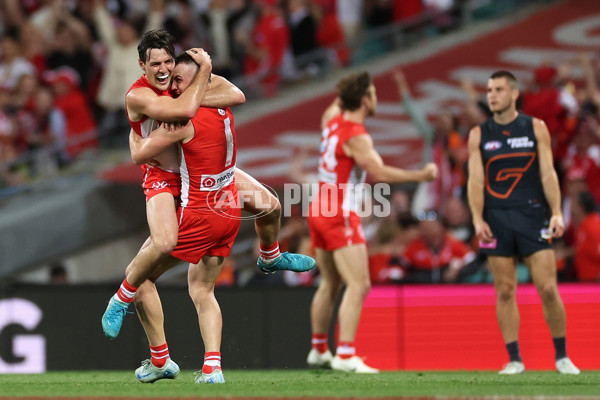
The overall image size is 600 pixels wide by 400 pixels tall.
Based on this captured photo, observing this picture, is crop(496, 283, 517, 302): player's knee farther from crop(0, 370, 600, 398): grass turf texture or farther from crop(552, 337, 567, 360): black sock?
crop(0, 370, 600, 398): grass turf texture

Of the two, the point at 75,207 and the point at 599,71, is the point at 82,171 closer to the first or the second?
the point at 75,207

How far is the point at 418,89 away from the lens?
52.7ft

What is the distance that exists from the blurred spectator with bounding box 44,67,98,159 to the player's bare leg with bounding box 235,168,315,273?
8041 millimetres

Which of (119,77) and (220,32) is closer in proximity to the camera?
(119,77)

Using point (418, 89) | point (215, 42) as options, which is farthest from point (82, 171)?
point (418, 89)

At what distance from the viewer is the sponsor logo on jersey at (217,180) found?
25.8 ft

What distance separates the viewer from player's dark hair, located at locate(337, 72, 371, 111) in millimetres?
10062

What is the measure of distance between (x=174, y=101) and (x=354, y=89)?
294cm

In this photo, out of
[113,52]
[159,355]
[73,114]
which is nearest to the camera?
[159,355]

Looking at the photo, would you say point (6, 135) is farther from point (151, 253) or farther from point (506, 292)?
point (506, 292)

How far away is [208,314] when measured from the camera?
7.91 meters

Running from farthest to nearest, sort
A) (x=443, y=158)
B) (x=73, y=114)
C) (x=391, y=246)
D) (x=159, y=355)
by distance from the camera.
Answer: (x=73, y=114)
(x=443, y=158)
(x=391, y=246)
(x=159, y=355)

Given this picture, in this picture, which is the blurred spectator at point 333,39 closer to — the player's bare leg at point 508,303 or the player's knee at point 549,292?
the player's bare leg at point 508,303

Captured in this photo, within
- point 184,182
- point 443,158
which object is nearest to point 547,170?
point 184,182
